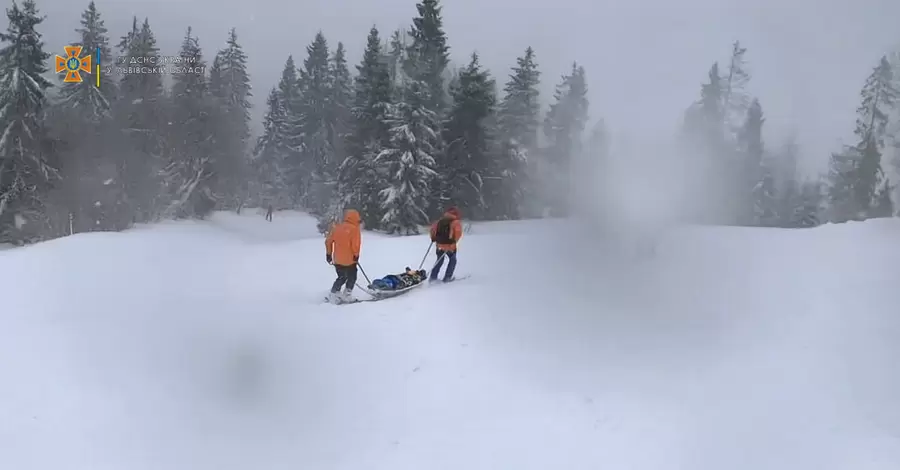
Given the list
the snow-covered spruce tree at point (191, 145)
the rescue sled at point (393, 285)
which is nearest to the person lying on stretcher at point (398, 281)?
the rescue sled at point (393, 285)

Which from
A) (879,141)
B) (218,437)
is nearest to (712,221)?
(879,141)

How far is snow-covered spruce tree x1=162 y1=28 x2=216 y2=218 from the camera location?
41.6 meters

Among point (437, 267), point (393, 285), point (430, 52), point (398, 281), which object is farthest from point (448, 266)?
point (430, 52)

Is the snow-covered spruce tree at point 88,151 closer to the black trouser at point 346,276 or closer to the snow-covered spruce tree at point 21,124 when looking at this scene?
the snow-covered spruce tree at point 21,124

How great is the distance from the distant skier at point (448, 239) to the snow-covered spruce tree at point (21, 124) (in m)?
24.8

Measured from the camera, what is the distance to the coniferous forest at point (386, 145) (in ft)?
95.7

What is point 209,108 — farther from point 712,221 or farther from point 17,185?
point 712,221

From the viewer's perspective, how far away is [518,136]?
133ft

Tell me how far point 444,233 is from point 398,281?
1.68m

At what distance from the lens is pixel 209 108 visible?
4219 centimetres

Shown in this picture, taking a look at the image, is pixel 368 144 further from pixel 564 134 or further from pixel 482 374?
pixel 482 374

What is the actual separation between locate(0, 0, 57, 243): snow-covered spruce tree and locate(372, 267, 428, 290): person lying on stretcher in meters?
24.8

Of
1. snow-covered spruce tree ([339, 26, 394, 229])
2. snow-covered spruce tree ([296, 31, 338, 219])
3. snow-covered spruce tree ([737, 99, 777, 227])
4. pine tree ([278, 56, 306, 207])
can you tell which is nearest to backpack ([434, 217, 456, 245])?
snow-covered spruce tree ([339, 26, 394, 229])

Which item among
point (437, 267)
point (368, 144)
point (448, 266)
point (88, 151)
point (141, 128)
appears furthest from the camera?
point (141, 128)
